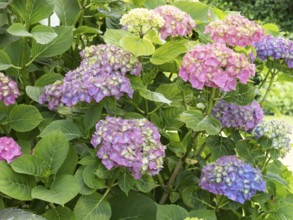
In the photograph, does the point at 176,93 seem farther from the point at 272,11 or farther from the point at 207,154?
the point at 272,11

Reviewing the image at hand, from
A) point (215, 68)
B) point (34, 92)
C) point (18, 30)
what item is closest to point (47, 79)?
point (34, 92)

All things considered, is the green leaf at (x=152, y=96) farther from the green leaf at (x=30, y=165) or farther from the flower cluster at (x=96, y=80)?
the green leaf at (x=30, y=165)

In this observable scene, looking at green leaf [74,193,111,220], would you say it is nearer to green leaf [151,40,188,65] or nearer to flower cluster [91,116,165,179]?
flower cluster [91,116,165,179]

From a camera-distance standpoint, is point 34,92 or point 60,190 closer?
point 60,190

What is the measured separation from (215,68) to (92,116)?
350mm

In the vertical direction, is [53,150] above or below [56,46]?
below

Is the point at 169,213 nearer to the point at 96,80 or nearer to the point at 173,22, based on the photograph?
the point at 96,80

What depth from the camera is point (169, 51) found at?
5.27 ft

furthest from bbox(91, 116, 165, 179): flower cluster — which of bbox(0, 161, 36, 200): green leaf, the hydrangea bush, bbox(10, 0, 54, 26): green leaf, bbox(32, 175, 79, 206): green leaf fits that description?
bbox(10, 0, 54, 26): green leaf

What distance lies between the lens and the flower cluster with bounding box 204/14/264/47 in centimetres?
164

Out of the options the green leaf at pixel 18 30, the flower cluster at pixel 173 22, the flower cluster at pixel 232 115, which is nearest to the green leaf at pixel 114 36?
the flower cluster at pixel 173 22

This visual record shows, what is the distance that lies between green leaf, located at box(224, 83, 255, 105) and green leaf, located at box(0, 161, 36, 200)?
58 cm

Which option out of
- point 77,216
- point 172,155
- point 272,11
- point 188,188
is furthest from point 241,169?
point 272,11

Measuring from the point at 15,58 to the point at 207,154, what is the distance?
2.28 feet
